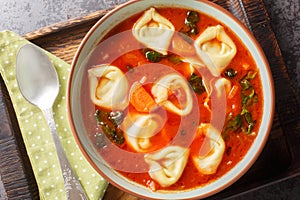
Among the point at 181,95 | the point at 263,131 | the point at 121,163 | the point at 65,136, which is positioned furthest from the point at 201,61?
the point at 65,136

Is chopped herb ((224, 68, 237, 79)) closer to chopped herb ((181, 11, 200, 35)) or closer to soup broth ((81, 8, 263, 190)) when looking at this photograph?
soup broth ((81, 8, 263, 190))

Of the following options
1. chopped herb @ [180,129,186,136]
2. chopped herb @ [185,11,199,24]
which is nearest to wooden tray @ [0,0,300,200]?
chopped herb @ [185,11,199,24]

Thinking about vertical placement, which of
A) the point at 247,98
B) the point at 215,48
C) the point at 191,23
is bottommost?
the point at 247,98

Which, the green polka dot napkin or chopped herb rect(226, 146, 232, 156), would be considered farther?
the green polka dot napkin

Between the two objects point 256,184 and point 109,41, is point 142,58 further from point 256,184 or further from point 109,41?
point 256,184

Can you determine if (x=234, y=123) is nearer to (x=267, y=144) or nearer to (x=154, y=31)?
(x=267, y=144)

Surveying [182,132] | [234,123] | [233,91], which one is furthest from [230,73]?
[182,132]

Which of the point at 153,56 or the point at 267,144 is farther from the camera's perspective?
the point at 267,144
